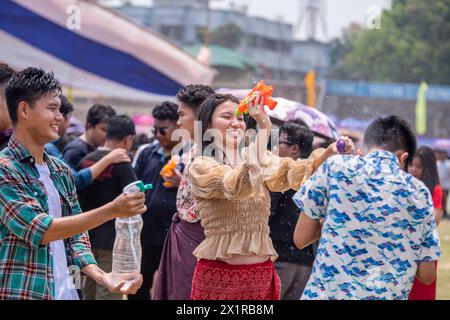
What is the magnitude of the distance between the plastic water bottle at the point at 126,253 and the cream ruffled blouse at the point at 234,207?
18.6 inches

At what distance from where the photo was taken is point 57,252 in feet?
13.4

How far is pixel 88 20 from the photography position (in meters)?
10.4

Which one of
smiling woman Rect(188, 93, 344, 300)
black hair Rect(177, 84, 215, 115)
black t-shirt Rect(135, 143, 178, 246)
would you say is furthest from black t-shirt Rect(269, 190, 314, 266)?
smiling woman Rect(188, 93, 344, 300)

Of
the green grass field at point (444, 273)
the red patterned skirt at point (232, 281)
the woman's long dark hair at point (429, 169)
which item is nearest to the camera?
the red patterned skirt at point (232, 281)

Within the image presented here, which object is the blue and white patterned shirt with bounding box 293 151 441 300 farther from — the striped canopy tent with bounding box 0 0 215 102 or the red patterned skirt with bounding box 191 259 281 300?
the striped canopy tent with bounding box 0 0 215 102

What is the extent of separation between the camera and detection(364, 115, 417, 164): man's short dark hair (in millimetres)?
4367

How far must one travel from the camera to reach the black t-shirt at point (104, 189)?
7273mm

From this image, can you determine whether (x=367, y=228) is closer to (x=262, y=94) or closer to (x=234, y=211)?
(x=262, y=94)

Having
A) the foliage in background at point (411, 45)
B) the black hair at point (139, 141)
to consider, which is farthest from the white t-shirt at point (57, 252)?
the foliage in background at point (411, 45)

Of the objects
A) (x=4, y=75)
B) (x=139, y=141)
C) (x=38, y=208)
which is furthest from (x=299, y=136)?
(x=139, y=141)

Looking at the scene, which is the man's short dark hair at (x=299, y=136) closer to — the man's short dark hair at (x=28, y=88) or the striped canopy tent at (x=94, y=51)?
the man's short dark hair at (x=28, y=88)
